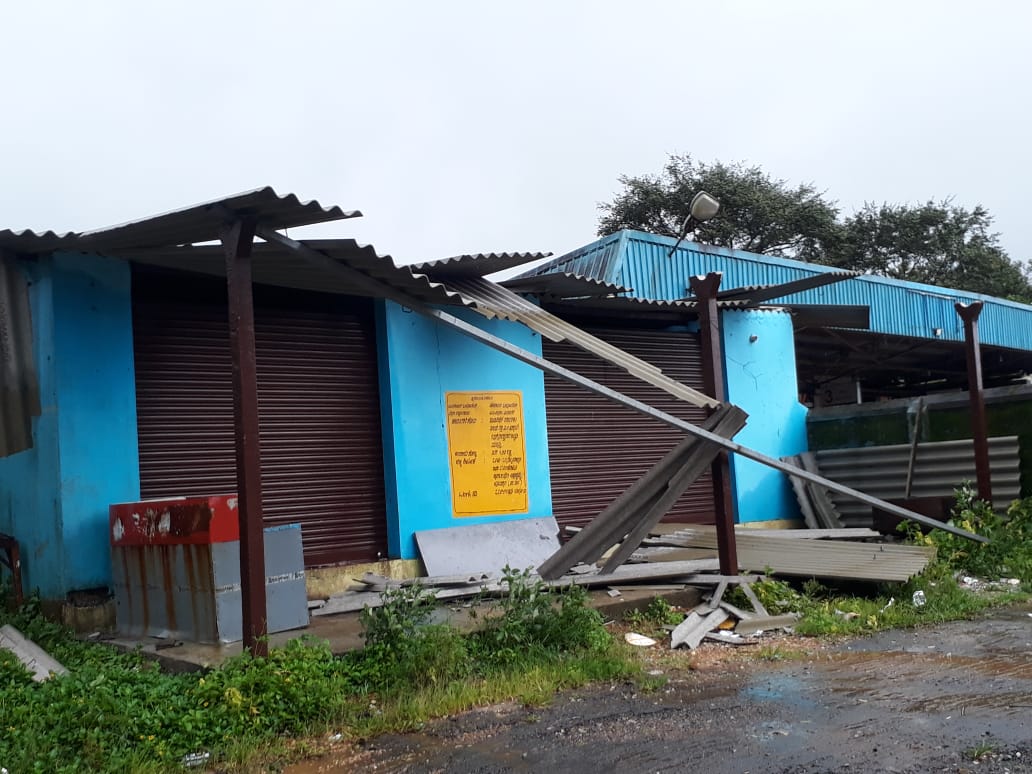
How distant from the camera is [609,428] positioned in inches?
437

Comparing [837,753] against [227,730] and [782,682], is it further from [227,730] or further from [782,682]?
[227,730]

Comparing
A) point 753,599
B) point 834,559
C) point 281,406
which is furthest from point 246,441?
point 834,559

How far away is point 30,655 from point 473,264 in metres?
4.64

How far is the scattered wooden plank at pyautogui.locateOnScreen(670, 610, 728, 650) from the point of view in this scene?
6.64 metres

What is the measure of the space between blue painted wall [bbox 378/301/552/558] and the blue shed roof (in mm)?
3409

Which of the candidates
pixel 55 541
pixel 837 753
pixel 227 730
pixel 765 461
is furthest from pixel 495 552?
pixel 837 753

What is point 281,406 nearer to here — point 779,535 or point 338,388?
point 338,388

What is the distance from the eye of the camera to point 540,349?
405 inches

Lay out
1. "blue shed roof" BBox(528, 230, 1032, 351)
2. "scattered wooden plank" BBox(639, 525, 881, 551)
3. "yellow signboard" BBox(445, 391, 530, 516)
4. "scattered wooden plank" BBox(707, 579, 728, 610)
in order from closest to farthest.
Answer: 1. "scattered wooden plank" BBox(707, 579, 728, 610)
2. "yellow signboard" BBox(445, 391, 530, 516)
3. "scattered wooden plank" BBox(639, 525, 881, 551)
4. "blue shed roof" BBox(528, 230, 1032, 351)

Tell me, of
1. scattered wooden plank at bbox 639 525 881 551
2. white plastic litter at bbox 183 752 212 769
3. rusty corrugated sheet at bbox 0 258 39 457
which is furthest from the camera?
scattered wooden plank at bbox 639 525 881 551

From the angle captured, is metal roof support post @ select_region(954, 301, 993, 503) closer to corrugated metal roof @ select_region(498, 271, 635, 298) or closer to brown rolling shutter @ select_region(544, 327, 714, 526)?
brown rolling shutter @ select_region(544, 327, 714, 526)

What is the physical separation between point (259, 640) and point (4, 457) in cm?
338

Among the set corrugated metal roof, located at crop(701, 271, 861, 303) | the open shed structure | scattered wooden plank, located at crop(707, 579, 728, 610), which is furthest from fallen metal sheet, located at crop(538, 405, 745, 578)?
corrugated metal roof, located at crop(701, 271, 861, 303)

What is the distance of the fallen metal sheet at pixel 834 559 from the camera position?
7859 mm
